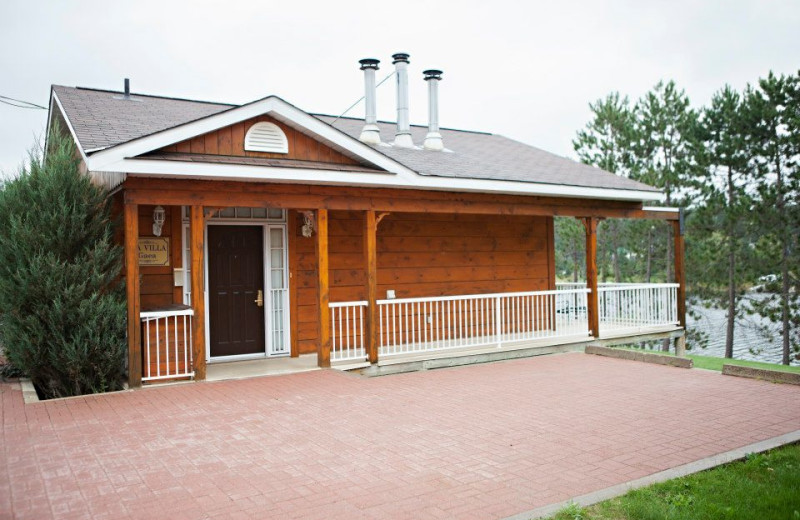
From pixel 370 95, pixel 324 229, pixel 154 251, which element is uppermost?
pixel 370 95

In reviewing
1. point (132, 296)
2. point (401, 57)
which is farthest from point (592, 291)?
point (132, 296)

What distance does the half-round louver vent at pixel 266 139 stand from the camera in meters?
8.29

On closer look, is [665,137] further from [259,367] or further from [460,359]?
[259,367]

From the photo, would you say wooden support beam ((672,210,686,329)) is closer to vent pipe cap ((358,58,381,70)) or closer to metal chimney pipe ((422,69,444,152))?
metal chimney pipe ((422,69,444,152))

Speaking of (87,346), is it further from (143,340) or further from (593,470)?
(593,470)

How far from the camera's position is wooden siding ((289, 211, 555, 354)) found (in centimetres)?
1028

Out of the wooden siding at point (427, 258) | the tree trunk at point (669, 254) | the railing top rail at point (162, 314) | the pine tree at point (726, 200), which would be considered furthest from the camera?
the tree trunk at point (669, 254)

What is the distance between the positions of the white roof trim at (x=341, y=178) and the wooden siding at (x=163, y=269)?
1.63 metres

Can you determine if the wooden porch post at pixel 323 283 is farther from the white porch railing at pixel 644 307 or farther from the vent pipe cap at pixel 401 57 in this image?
the white porch railing at pixel 644 307

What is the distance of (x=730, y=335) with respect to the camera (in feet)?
68.1

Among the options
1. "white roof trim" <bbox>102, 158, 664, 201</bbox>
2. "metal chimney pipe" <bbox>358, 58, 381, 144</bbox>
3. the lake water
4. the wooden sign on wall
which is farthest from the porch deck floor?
the lake water

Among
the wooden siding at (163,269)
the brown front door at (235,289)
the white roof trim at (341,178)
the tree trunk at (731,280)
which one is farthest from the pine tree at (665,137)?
the wooden siding at (163,269)

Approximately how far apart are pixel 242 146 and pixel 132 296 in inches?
90.5

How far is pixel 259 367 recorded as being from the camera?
9.12 meters
